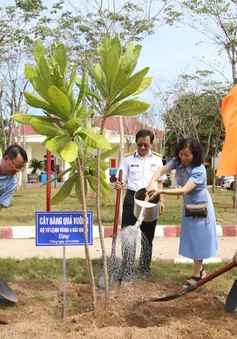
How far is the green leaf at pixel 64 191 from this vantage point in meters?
3.97

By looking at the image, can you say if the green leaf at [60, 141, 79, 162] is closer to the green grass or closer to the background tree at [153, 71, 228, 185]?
the green grass

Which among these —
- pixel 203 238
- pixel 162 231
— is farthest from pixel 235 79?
pixel 203 238

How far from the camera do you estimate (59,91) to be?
3.24 meters

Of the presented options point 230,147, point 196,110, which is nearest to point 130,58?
point 230,147

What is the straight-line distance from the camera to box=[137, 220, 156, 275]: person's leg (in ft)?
17.6

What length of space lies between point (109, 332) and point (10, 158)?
4.93ft

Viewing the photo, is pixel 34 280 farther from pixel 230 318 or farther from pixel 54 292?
pixel 230 318

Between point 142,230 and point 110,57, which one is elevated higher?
point 110,57

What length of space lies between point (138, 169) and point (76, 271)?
132 centimetres

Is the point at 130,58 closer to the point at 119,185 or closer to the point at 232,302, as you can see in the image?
the point at 119,185

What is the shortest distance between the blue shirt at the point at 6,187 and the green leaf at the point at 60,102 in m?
0.93

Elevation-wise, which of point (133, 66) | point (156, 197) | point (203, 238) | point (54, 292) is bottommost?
point (54, 292)

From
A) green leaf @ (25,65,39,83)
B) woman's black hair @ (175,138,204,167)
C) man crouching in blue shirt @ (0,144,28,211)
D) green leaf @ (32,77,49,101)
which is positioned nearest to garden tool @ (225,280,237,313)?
woman's black hair @ (175,138,204,167)

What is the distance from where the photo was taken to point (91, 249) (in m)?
7.73
